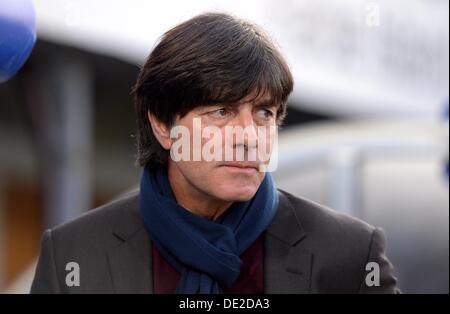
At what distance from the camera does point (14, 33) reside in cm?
246

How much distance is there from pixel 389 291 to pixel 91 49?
534cm

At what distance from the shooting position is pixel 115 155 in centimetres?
1188

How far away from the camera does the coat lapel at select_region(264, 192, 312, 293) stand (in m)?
2.74

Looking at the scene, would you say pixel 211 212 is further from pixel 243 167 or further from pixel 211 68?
pixel 211 68

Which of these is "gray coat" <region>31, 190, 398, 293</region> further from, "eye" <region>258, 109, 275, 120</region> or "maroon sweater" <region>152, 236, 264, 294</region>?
"eye" <region>258, 109, 275, 120</region>

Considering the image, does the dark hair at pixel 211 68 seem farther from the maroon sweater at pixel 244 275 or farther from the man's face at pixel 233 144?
the maroon sweater at pixel 244 275

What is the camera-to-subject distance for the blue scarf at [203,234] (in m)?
2.66

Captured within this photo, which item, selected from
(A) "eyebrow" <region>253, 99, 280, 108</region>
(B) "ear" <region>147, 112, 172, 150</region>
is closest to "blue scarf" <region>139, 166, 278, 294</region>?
(B) "ear" <region>147, 112, 172, 150</region>

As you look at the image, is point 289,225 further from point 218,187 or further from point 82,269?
point 82,269

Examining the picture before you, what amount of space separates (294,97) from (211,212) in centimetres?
637

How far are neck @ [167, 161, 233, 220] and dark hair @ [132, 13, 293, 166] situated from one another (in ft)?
0.52


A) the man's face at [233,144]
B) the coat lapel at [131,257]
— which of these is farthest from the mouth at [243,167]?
the coat lapel at [131,257]
